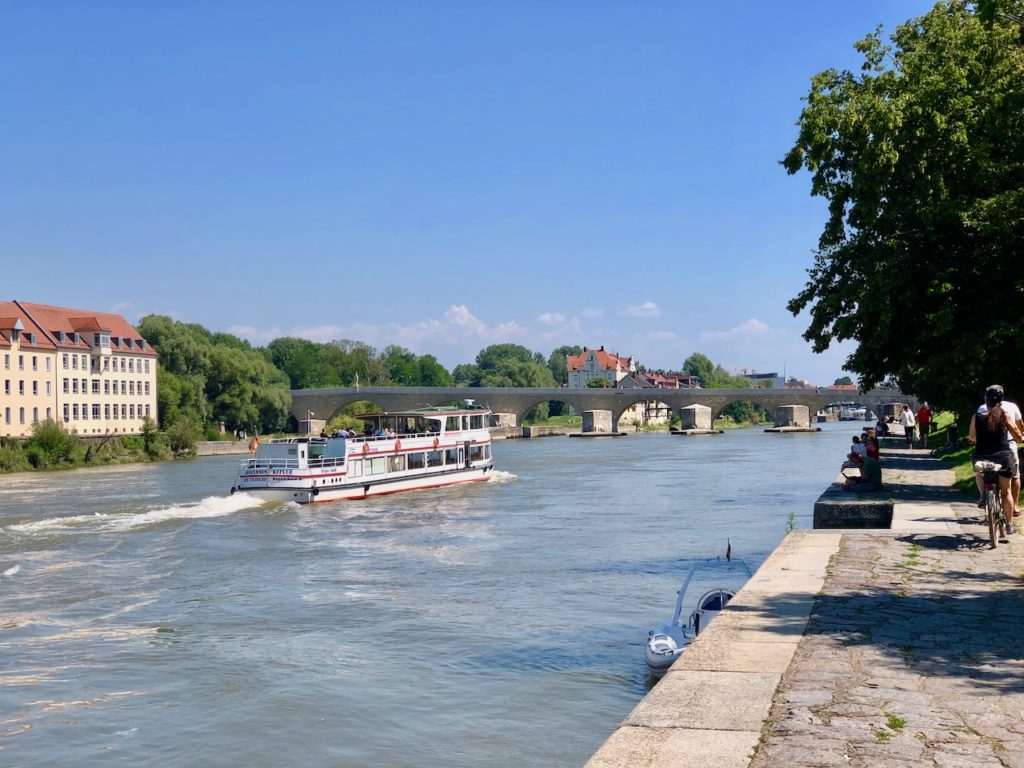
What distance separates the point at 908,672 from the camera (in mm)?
7578

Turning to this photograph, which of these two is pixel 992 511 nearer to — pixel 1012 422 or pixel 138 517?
pixel 1012 422

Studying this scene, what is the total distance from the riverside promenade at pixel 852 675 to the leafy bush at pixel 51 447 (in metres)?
61.6

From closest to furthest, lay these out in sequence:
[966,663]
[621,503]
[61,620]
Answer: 1. [966,663]
2. [61,620]
3. [621,503]

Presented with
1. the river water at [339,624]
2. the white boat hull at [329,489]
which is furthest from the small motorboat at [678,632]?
the white boat hull at [329,489]

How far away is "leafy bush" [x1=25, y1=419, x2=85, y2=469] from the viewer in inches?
2586

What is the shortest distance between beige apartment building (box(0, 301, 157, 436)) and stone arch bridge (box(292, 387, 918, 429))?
2933 cm

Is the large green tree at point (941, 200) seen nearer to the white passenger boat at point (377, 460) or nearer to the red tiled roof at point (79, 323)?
the white passenger boat at point (377, 460)

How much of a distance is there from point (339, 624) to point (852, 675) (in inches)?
448

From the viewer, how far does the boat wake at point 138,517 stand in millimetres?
31234

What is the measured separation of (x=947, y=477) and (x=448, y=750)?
18.0 meters

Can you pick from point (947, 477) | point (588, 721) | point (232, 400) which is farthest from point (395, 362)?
point (588, 721)

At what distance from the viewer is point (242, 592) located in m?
21.1

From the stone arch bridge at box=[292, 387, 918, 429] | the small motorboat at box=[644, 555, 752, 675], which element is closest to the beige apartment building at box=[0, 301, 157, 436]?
the stone arch bridge at box=[292, 387, 918, 429]

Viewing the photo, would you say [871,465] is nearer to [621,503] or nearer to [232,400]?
[621,503]
